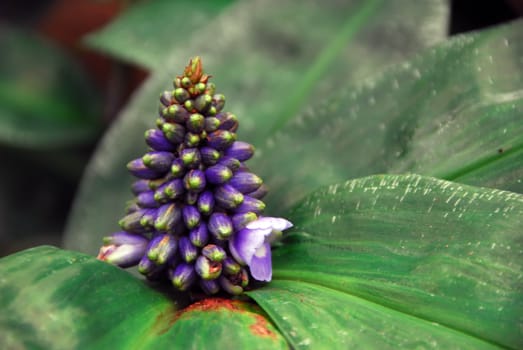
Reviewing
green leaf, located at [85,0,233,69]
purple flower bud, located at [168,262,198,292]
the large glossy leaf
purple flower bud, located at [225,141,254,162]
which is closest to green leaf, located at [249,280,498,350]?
purple flower bud, located at [168,262,198,292]

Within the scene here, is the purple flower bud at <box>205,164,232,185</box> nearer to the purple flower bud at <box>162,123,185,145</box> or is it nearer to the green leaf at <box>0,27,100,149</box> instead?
the purple flower bud at <box>162,123,185,145</box>

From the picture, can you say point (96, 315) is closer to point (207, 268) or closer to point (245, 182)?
point (207, 268)

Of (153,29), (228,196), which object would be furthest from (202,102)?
(153,29)

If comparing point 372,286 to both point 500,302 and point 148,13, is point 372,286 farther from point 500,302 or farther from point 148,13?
point 148,13

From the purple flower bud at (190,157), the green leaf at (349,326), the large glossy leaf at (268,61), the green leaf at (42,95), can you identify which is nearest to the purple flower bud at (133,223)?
the purple flower bud at (190,157)

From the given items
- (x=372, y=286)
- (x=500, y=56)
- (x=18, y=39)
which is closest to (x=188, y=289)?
(x=372, y=286)

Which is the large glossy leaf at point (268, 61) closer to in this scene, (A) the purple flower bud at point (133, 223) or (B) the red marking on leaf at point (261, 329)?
(A) the purple flower bud at point (133, 223)

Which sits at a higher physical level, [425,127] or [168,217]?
[425,127]
